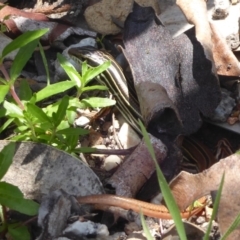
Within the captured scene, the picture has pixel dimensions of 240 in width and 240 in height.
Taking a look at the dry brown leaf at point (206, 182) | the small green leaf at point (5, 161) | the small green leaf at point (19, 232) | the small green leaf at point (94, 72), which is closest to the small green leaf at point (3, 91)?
the small green leaf at point (5, 161)

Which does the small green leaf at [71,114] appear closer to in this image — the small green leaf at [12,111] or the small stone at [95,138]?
the small green leaf at [12,111]

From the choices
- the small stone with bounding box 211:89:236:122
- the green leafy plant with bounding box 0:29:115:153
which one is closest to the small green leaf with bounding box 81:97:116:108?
the green leafy plant with bounding box 0:29:115:153

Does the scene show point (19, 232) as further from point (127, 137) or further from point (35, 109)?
point (127, 137)

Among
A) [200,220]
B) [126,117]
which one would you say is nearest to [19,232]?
[200,220]

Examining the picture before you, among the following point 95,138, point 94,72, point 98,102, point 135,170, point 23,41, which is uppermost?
point 23,41

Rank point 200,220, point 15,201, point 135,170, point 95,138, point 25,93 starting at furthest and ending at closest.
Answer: point 95,138, point 25,93, point 135,170, point 200,220, point 15,201

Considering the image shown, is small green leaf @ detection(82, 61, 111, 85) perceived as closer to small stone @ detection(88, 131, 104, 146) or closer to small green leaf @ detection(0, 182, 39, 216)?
small stone @ detection(88, 131, 104, 146)
